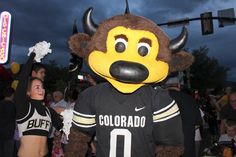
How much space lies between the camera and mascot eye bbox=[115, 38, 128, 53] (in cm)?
308

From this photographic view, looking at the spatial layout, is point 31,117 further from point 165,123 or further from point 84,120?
point 165,123

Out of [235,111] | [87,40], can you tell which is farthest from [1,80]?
[87,40]

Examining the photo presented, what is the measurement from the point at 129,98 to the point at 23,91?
5.58 ft

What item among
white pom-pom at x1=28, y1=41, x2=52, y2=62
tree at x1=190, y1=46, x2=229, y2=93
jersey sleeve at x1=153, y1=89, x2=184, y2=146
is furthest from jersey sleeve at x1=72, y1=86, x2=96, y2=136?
tree at x1=190, y1=46, x2=229, y2=93

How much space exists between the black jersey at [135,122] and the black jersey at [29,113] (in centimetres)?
146

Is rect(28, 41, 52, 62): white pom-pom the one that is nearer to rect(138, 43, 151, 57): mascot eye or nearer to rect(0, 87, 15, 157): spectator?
rect(138, 43, 151, 57): mascot eye

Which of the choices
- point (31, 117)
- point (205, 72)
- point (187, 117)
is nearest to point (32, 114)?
point (31, 117)

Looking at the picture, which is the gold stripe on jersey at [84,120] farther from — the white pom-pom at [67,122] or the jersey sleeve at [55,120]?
the white pom-pom at [67,122]

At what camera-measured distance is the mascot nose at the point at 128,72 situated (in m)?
2.89

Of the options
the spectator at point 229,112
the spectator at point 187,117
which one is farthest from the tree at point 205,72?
the spectator at point 187,117

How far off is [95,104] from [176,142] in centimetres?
74

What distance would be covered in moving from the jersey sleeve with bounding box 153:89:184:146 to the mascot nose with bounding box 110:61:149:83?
0.28m

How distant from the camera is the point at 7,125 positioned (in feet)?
24.3

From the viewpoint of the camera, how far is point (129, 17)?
321 cm
